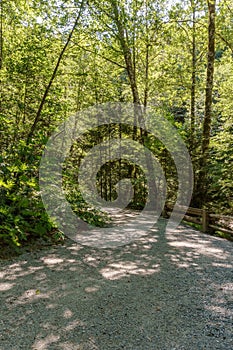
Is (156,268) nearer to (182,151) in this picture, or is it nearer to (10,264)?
(10,264)

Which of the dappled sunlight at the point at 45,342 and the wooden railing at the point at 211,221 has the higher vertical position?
the wooden railing at the point at 211,221

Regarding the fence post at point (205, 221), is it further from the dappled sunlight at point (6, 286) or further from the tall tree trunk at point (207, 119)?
the dappled sunlight at point (6, 286)

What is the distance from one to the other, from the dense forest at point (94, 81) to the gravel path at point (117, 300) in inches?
49.0

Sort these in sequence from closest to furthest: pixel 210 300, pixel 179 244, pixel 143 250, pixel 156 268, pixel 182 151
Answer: pixel 210 300
pixel 156 268
pixel 143 250
pixel 179 244
pixel 182 151

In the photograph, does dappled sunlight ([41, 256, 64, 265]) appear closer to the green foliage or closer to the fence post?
the green foliage

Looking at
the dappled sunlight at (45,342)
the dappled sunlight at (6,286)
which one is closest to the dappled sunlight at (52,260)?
the dappled sunlight at (6,286)

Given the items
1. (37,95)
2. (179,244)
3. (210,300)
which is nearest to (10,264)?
(210,300)

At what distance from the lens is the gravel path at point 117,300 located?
268 centimetres

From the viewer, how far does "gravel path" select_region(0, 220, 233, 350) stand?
2.68 metres

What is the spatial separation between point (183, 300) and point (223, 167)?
6125mm

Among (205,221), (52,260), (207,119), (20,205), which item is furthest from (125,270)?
(207,119)

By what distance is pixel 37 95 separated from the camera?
8.21 meters

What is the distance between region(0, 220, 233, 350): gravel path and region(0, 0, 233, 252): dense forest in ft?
4.08

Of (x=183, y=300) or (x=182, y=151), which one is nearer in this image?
(x=183, y=300)
